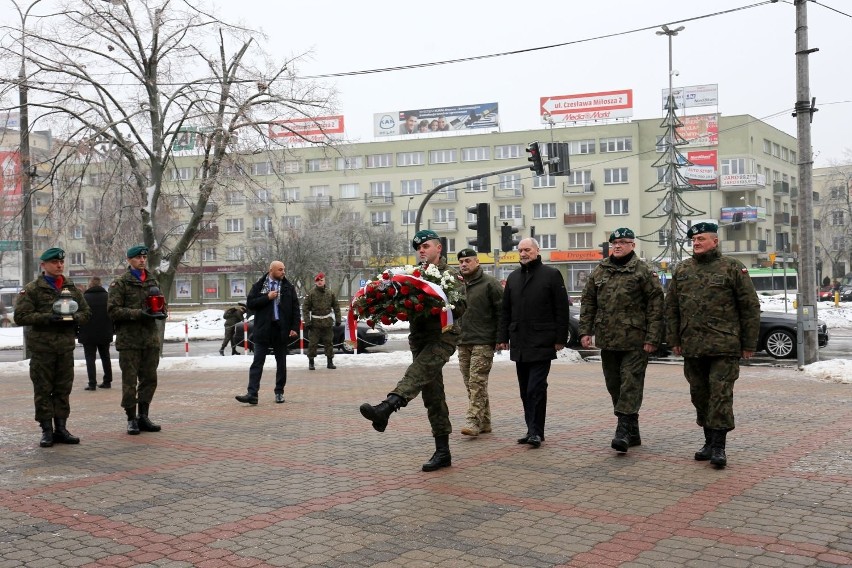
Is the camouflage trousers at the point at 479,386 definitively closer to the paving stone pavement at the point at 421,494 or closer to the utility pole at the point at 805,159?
the paving stone pavement at the point at 421,494

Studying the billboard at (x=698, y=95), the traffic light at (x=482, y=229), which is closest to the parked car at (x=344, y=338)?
the traffic light at (x=482, y=229)

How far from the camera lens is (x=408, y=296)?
6.91 m

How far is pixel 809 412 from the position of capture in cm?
1018

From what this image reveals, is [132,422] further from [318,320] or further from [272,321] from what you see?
[318,320]

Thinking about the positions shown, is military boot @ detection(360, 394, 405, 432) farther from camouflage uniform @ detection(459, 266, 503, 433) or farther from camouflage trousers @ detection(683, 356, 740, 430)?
camouflage trousers @ detection(683, 356, 740, 430)

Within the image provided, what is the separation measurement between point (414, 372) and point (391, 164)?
252ft

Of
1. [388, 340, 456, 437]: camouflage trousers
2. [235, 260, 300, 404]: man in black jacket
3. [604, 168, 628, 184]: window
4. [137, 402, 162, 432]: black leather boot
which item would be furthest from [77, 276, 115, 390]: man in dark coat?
[604, 168, 628, 184]: window

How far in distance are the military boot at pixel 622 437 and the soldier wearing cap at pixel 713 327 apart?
0.58 meters

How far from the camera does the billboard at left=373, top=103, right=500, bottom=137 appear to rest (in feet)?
274

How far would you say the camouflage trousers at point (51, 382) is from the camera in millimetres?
8594

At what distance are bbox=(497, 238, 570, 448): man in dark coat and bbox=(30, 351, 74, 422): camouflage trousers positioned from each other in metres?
4.33

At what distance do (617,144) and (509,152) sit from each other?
9.40 m

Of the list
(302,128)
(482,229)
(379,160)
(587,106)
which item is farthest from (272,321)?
(379,160)

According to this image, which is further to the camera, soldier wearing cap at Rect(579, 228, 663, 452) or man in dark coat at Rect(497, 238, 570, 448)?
man in dark coat at Rect(497, 238, 570, 448)
